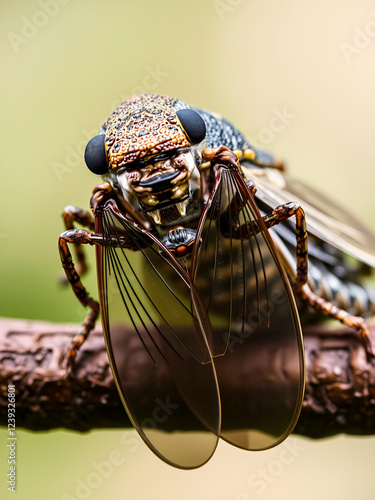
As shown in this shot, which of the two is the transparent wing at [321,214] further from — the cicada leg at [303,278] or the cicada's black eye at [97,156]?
the cicada's black eye at [97,156]

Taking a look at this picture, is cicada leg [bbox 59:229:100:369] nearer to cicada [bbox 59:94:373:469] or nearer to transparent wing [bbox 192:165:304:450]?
cicada [bbox 59:94:373:469]

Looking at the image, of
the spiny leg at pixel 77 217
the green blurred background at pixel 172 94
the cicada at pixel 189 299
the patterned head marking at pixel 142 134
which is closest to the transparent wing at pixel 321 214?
the cicada at pixel 189 299

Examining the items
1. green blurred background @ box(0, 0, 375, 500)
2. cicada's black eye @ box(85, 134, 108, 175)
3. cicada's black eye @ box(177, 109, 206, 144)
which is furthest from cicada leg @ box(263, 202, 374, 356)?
green blurred background @ box(0, 0, 375, 500)

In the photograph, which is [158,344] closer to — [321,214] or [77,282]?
[77,282]

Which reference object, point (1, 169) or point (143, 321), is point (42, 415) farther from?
point (1, 169)

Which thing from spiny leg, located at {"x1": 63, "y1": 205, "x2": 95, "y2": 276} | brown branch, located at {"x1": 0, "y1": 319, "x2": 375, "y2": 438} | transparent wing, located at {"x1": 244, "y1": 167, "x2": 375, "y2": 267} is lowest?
brown branch, located at {"x1": 0, "y1": 319, "x2": 375, "y2": 438}

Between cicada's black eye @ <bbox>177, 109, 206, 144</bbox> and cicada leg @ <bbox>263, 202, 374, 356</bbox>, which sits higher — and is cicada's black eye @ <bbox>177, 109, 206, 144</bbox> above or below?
above

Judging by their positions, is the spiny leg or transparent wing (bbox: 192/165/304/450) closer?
transparent wing (bbox: 192/165/304/450)
